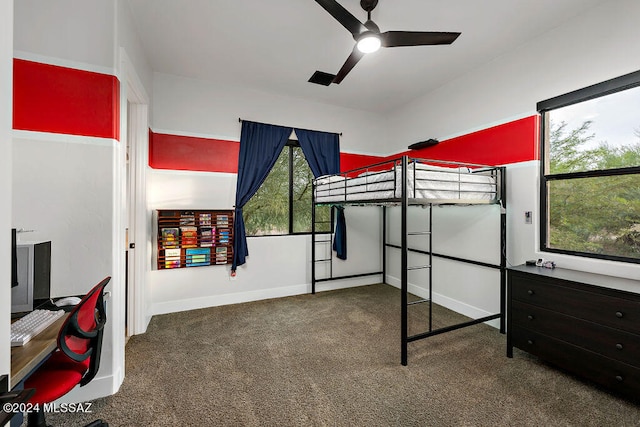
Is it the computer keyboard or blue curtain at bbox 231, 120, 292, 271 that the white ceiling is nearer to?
blue curtain at bbox 231, 120, 292, 271

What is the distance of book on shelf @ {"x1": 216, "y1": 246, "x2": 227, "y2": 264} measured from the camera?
3.53 m

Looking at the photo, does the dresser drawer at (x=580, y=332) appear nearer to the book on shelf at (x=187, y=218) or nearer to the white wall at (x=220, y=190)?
the white wall at (x=220, y=190)

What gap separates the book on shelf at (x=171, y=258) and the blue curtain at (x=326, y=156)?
2.07m

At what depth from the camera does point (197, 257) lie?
3424 mm

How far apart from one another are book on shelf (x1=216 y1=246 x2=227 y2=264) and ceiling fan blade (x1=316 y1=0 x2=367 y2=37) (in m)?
2.74

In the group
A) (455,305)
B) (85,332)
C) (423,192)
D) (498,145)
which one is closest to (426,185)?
(423,192)

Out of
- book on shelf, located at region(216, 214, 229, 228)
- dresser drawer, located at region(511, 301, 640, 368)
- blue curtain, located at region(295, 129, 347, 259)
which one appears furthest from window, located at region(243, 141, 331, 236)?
dresser drawer, located at region(511, 301, 640, 368)

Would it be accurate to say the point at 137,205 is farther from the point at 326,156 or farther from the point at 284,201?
the point at 326,156

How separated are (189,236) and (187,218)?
22 centimetres

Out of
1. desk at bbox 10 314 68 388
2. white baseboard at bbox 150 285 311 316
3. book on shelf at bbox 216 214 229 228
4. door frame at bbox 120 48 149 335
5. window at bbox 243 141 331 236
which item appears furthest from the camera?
window at bbox 243 141 331 236

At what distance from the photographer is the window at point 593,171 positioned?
2.13 meters

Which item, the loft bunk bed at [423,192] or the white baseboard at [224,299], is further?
the white baseboard at [224,299]

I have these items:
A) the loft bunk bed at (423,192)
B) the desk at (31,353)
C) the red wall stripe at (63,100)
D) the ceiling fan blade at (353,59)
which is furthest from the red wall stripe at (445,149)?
the desk at (31,353)

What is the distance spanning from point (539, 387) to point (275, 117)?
384 cm
